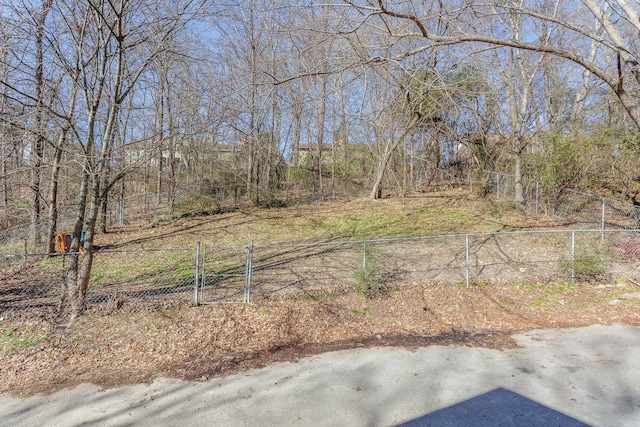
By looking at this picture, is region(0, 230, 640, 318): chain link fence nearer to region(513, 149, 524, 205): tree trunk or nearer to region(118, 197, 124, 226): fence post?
region(513, 149, 524, 205): tree trunk

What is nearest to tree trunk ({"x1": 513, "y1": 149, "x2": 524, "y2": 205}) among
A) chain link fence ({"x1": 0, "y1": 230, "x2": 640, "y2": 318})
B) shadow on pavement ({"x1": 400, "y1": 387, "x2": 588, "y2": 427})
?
chain link fence ({"x1": 0, "y1": 230, "x2": 640, "y2": 318})

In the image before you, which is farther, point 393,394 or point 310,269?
point 310,269

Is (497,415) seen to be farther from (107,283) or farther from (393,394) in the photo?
(107,283)

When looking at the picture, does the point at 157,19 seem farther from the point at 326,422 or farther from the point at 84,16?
the point at 326,422

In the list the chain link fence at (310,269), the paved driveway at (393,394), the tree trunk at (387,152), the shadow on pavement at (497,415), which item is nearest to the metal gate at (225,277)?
the chain link fence at (310,269)

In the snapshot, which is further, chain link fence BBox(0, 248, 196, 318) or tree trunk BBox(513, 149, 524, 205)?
tree trunk BBox(513, 149, 524, 205)

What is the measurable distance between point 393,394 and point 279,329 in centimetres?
214

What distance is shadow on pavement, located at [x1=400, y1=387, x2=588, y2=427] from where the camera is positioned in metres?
2.89

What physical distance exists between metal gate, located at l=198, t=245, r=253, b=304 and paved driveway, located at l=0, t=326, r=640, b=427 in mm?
2037

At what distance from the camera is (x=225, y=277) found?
7.07 m

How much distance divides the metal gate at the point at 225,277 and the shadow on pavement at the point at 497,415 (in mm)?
3634


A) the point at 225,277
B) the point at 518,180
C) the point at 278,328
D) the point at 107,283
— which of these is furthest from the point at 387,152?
the point at 107,283

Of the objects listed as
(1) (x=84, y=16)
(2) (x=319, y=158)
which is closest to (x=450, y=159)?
(2) (x=319, y=158)

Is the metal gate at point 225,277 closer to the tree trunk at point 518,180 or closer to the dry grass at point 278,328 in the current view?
the dry grass at point 278,328
